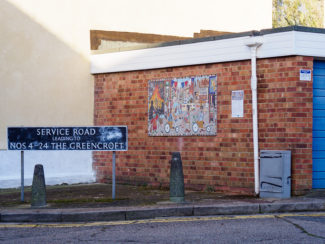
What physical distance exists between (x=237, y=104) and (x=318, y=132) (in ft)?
5.46

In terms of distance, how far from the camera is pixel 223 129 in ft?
35.3

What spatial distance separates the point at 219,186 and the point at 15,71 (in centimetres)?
516

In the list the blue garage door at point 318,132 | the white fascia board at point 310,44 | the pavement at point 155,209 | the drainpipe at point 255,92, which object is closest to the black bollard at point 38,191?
the pavement at point 155,209

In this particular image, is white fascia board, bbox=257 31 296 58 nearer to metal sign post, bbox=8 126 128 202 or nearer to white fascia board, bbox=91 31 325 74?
white fascia board, bbox=91 31 325 74

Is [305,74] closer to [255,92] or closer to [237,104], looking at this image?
[255,92]

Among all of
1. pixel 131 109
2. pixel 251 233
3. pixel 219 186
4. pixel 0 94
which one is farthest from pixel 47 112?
pixel 251 233

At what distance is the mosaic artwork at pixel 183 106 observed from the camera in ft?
35.9

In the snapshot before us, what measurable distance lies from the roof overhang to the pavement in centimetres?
289

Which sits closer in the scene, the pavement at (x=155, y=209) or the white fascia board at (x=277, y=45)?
the pavement at (x=155, y=209)

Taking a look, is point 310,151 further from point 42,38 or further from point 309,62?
point 42,38

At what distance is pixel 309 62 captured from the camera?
393 inches

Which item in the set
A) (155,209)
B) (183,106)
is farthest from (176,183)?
(183,106)

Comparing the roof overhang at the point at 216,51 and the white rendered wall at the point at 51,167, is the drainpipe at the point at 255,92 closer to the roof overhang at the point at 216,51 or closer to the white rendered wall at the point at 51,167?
the roof overhang at the point at 216,51

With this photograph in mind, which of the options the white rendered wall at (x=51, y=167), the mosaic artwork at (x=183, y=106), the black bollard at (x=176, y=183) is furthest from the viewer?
the white rendered wall at (x=51, y=167)
